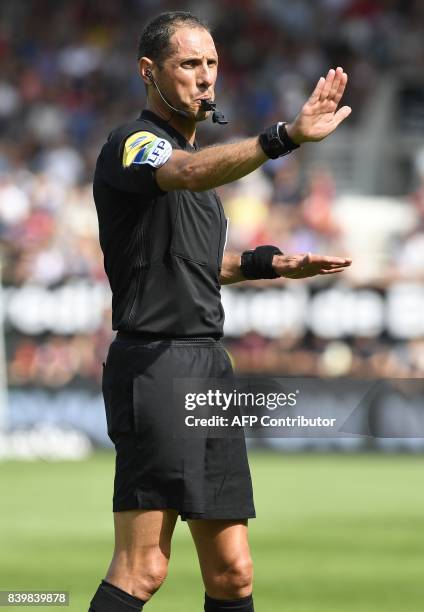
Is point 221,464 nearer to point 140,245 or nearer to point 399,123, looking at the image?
point 140,245

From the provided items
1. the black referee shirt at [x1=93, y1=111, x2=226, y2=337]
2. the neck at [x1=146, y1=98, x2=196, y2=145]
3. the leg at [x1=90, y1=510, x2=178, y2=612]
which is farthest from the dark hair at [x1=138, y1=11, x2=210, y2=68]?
the leg at [x1=90, y1=510, x2=178, y2=612]

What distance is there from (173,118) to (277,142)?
70cm

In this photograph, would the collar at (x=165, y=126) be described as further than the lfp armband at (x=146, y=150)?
Yes

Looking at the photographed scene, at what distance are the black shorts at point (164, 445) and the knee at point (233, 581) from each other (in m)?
0.20

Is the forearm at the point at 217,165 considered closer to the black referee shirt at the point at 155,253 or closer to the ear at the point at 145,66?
the black referee shirt at the point at 155,253

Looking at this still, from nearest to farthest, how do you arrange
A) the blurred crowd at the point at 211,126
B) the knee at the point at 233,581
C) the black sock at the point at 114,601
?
the black sock at the point at 114,601, the knee at the point at 233,581, the blurred crowd at the point at 211,126

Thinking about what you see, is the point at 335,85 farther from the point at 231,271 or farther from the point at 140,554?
the point at 140,554

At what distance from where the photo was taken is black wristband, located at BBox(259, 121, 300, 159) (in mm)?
4688

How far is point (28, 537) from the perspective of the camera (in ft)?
33.3

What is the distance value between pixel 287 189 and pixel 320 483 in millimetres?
6366

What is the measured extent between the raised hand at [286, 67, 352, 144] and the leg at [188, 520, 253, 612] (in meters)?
1.45

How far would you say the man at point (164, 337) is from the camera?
5.00 m

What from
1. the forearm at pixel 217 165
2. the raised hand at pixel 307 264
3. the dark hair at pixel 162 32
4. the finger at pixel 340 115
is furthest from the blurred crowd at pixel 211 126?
the forearm at pixel 217 165

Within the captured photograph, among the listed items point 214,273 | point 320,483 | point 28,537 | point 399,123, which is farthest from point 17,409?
point 214,273
